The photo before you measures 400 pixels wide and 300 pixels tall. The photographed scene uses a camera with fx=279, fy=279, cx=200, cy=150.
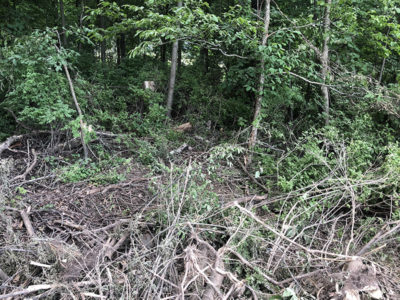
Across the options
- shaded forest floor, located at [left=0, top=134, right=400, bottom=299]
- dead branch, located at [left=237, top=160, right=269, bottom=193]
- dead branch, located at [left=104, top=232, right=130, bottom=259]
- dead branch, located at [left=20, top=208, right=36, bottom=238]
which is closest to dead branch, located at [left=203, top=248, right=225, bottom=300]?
shaded forest floor, located at [left=0, top=134, right=400, bottom=299]

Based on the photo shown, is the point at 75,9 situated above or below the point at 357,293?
above

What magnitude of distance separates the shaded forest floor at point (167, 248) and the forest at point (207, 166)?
2 cm

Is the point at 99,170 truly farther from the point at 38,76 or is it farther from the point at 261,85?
the point at 261,85

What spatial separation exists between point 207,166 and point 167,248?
2.37 meters

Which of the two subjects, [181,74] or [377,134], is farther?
[181,74]

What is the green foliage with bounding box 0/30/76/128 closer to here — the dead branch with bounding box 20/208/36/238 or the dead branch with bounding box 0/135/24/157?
the dead branch with bounding box 0/135/24/157

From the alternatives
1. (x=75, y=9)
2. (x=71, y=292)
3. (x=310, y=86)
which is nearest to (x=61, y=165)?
(x=71, y=292)

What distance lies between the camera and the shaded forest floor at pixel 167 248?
8.41 feet

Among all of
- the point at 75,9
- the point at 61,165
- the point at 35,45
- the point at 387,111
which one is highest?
the point at 75,9

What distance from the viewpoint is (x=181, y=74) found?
7.73m

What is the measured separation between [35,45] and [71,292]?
4114 mm

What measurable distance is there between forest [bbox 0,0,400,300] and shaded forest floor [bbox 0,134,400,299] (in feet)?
0.07

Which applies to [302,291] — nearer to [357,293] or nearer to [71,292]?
[357,293]

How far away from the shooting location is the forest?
2.73 metres
